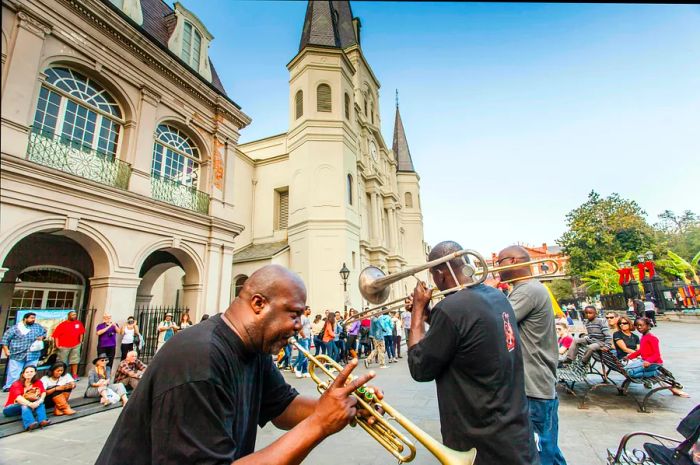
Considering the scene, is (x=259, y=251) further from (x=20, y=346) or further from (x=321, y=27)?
(x=321, y=27)

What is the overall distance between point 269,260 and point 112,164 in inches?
437

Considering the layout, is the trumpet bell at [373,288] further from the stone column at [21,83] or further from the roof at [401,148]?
the roof at [401,148]

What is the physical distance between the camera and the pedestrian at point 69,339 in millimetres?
8930

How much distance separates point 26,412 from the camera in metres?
5.88

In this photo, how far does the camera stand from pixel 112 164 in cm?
1052

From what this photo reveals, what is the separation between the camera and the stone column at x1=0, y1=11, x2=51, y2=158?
809cm

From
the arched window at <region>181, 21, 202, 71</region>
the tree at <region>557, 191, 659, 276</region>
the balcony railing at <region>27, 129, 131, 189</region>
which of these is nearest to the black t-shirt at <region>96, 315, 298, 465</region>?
the balcony railing at <region>27, 129, 131, 189</region>

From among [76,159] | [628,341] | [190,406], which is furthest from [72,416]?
[628,341]

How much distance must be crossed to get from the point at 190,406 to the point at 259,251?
21467mm

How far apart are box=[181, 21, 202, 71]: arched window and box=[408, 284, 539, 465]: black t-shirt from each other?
15.0 m

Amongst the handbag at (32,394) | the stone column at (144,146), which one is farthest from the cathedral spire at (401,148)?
the handbag at (32,394)

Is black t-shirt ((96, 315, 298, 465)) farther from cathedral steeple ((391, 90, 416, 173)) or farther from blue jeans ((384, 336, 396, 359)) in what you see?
cathedral steeple ((391, 90, 416, 173))

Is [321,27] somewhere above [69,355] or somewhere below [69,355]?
above

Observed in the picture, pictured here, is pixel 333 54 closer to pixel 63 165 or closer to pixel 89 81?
pixel 89 81
